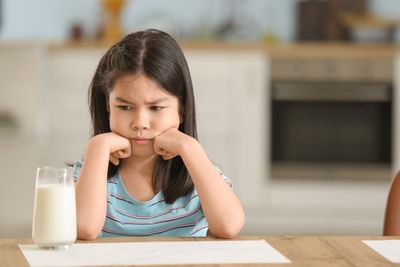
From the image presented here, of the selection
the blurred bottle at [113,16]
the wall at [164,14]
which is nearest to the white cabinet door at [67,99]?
the blurred bottle at [113,16]

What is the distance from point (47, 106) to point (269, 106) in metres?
1.29

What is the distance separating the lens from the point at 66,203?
152 cm

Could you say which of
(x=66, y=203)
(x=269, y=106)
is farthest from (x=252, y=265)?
(x=269, y=106)

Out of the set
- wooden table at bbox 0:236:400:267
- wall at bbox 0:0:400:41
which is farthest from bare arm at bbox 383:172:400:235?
wall at bbox 0:0:400:41

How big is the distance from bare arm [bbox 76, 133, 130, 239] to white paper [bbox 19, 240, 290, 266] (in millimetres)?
157

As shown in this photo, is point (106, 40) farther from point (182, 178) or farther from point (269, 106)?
point (182, 178)

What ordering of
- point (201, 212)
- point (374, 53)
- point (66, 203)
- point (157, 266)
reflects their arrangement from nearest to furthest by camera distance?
point (157, 266), point (66, 203), point (201, 212), point (374, 53)

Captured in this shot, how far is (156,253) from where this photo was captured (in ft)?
4.78

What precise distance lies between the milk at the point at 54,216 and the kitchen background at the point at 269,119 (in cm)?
383

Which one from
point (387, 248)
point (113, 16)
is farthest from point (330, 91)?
point (387, 248)

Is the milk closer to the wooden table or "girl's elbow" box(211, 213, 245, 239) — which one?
the wooden table

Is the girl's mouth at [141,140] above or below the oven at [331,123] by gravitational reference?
above

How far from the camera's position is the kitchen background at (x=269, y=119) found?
17.5 feet

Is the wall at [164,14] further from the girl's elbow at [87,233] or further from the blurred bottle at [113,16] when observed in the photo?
the girl's elbow at [87,233]
